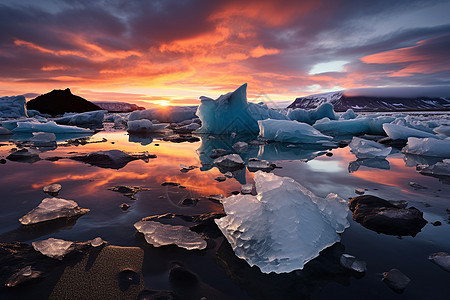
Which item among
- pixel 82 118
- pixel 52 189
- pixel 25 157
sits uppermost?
pixel 52 189

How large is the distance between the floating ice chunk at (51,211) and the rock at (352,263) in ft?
5.74

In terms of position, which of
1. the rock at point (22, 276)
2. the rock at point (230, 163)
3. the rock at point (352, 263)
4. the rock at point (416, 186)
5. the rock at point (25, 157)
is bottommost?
the rock at point (25, 157)

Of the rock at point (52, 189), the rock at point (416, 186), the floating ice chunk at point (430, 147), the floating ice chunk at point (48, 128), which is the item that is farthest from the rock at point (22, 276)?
the floating ice chunk at point (48, 128)

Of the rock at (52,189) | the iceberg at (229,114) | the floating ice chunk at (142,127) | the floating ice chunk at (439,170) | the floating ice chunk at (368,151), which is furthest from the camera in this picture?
the floating ice chunk at (142,127)

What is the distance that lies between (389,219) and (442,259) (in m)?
0.40

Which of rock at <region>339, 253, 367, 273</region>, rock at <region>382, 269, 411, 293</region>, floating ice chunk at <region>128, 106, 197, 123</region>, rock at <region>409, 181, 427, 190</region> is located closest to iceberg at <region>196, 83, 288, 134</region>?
floating ice chunk at <region>128, 106, 197, 123</region>

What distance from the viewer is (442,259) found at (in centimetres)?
117

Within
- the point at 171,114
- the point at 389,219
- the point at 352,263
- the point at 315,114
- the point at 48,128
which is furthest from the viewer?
the point at 171,114

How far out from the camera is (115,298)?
3.11 ft

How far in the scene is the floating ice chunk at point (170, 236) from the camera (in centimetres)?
132

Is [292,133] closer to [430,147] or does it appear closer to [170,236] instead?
[430,147]

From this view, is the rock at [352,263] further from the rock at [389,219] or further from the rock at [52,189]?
the rock at [52,189]

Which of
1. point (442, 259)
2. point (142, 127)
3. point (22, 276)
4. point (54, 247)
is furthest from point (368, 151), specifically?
point (142, 127)

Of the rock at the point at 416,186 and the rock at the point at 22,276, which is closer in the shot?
the rock at the point at 22,276
